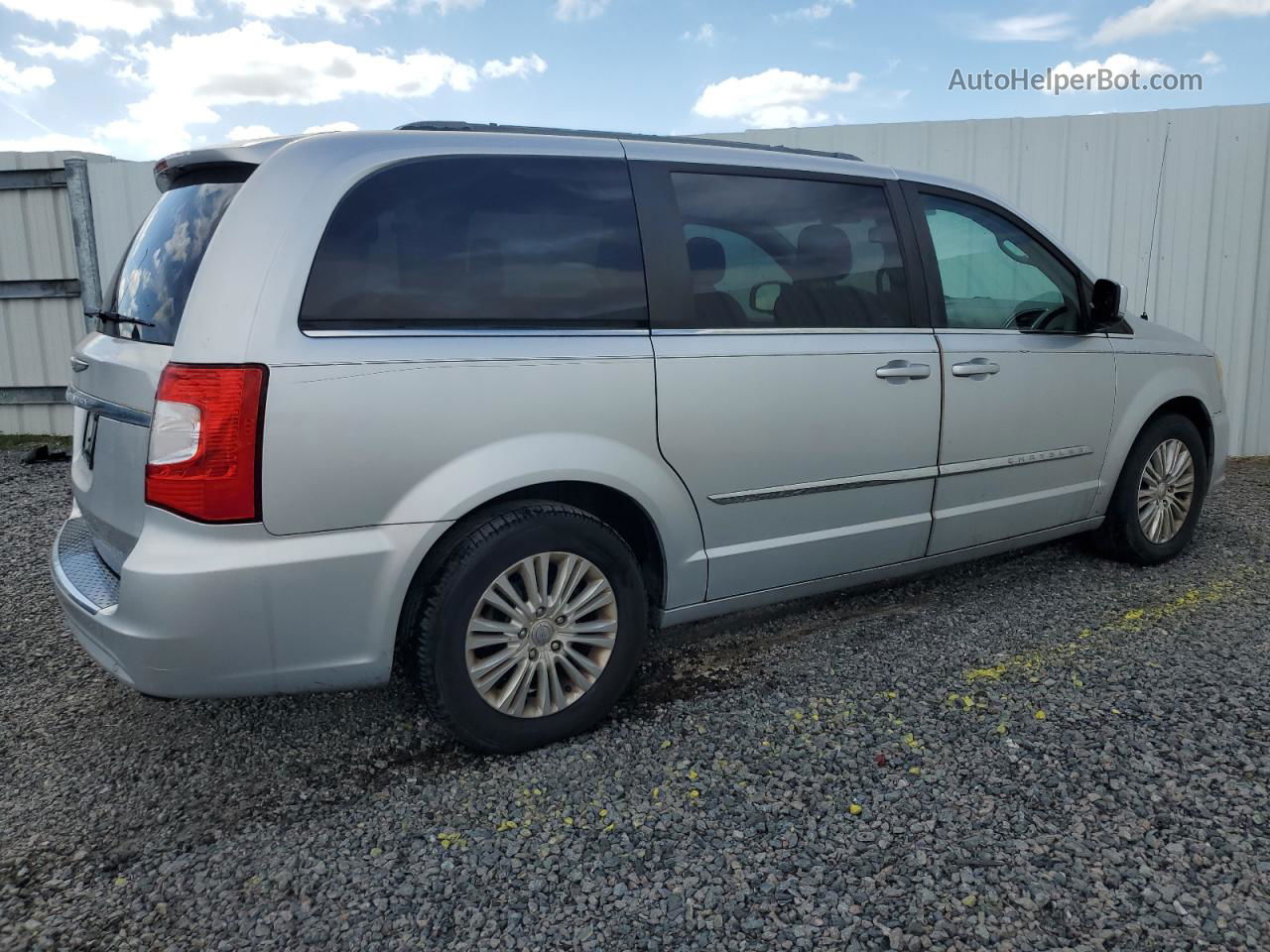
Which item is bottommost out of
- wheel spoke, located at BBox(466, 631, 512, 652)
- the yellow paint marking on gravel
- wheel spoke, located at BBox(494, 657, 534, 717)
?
the yellow paint marking on gravel

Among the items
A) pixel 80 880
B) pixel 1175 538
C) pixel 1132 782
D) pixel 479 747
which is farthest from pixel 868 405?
pixel 80 880

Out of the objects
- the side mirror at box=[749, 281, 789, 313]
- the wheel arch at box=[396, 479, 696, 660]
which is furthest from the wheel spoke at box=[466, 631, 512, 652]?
the side mirror at box=[749, 281, 789, 313]

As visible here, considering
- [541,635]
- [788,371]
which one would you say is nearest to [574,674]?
[541,635]

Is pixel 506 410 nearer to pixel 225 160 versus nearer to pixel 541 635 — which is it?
pixel 541 635

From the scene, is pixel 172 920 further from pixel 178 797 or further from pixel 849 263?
pixel 849 263

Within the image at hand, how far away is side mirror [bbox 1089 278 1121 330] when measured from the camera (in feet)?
13.6

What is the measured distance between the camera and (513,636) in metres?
2.83

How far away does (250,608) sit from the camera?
2477 millimetres

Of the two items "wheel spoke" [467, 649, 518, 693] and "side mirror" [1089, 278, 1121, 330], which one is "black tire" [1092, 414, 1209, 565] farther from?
"wheel spoke" [467, 649, 518, 693]

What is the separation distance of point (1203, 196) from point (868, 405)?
5702 millimetres

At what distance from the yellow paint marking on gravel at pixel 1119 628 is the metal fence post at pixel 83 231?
7945 mm

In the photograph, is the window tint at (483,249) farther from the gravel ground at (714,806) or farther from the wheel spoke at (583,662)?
the gravel ground at (714,806)

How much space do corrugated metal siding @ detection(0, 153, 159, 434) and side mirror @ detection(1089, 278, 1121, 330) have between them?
7404 millimetres

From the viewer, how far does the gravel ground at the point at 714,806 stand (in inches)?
85.6
